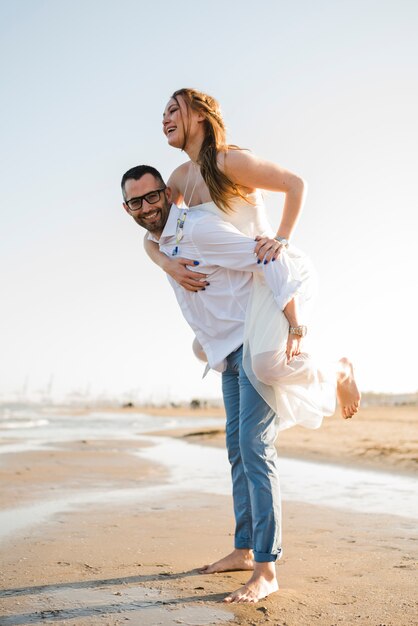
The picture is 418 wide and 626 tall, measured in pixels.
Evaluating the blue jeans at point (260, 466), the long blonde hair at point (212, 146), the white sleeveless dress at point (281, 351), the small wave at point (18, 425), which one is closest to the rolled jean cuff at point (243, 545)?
the blue jeans at point (260, 466)

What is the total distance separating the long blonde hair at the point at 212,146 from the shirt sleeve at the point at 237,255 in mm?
130

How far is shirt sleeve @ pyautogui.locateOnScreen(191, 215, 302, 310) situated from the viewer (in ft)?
9.73

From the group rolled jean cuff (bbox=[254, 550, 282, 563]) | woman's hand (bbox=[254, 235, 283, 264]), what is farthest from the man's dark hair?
rolled jean cuff (bbox=[254, 550, 282, 563])

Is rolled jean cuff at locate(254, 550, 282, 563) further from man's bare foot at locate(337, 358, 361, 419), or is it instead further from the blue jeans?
man's bare foot at locate(337, 358, 361, 419)

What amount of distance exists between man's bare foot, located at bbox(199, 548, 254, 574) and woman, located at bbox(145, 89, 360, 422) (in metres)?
0.77

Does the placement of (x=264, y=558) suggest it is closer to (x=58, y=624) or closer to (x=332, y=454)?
(x=58, y=624)

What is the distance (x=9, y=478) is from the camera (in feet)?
25.3

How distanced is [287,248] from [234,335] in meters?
0.52

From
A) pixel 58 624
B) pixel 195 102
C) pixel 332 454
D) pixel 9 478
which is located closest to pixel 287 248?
pixel 195 102

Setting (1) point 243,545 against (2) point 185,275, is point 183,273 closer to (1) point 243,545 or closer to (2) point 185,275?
(2) point 185,275

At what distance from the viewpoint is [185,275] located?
325cm

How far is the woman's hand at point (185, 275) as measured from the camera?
3230mm

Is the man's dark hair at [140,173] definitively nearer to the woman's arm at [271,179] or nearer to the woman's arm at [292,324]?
the woman's arm at [271,179]

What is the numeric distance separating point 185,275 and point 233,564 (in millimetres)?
1539
